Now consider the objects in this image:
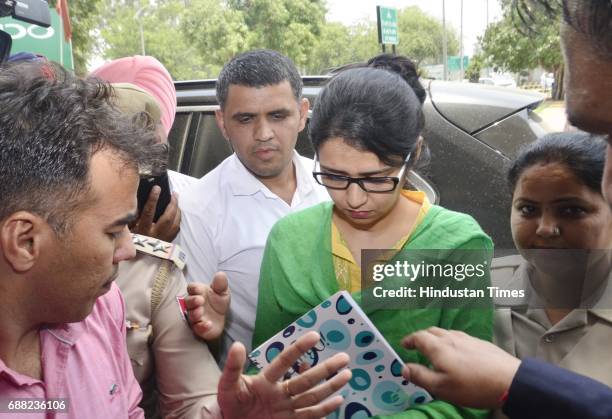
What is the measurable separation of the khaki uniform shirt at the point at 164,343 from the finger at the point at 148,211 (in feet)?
1.39

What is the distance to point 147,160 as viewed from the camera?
61.3 inches

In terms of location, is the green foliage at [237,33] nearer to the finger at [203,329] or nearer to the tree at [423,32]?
the tree at [423,32]

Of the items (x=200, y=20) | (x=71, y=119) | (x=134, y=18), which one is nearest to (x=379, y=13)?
(x=71, y=119)

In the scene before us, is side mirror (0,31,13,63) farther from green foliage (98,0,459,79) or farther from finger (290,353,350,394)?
green foliage (98,0,459,79)

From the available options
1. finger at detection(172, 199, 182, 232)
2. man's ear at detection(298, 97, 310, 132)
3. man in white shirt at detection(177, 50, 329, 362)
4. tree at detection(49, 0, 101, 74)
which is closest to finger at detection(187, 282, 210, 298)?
man in white shirt at detection(177, 50, 329, 362)

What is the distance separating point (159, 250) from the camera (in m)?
1.82

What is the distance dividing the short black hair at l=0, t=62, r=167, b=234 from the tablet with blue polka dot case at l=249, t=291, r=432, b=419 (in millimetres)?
A: 535

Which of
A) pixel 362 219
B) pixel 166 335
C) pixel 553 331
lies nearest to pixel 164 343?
pixel 166 335

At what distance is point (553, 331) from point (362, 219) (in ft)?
1.91

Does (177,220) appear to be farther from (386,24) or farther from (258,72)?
(386,24)

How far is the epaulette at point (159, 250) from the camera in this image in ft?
5.92

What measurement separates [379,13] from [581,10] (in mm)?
7327

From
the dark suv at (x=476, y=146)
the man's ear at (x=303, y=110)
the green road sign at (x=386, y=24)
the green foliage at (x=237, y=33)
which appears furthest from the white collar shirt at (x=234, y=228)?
the green foliage at (x=237, y=33)

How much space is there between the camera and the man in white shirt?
2.39 metres
